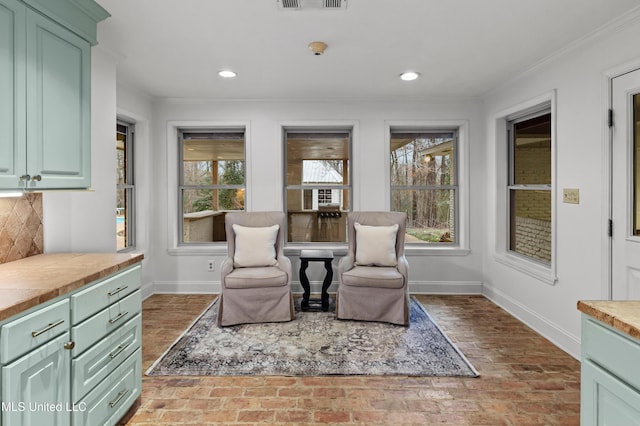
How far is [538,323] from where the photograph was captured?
3377 millimetres

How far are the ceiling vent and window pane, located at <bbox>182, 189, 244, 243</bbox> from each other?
2814mm

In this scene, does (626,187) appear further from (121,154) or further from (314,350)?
(121,154)

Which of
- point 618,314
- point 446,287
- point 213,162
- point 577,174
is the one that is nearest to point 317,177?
point 213,162

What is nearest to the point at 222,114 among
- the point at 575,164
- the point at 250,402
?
Answer: the point at 250,402

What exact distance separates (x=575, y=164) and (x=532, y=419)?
194cm

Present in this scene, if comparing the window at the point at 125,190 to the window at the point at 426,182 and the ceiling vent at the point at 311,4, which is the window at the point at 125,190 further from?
the window at the point at 426,182

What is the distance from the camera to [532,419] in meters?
2.08

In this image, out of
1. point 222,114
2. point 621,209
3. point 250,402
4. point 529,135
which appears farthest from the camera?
point 222,114

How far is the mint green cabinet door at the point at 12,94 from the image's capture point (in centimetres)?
164

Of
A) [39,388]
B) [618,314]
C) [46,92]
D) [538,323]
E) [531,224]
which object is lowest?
[538,323]

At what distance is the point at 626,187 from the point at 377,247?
203cm

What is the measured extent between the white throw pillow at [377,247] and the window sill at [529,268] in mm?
1230

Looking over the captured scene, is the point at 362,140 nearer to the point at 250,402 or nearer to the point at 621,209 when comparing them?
the point at 621,209

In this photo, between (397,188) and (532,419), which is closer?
(532,419)
